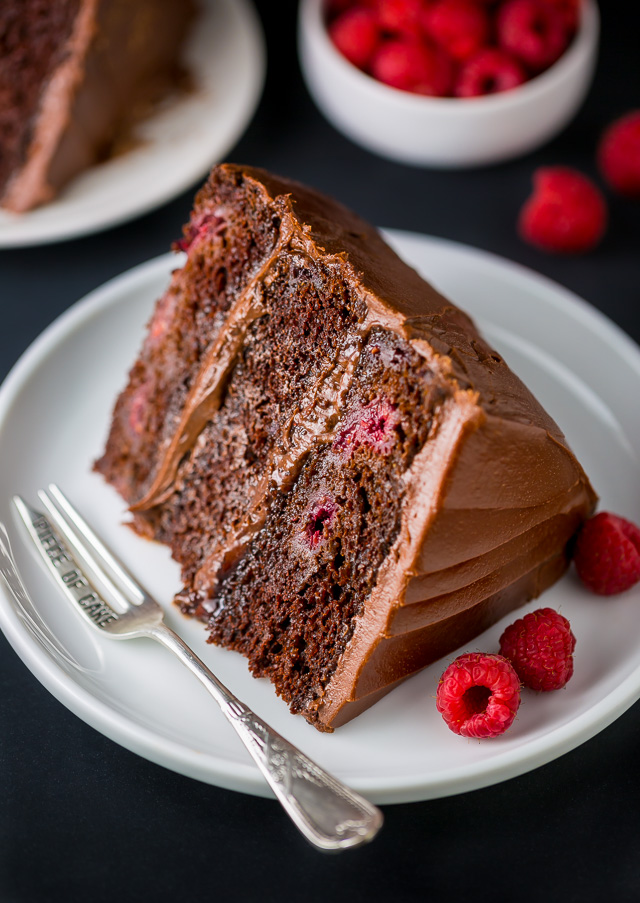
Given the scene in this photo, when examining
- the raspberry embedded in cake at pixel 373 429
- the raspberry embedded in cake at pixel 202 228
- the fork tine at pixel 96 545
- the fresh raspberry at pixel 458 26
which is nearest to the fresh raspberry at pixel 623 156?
the fresh raspberry at pixel 458 26

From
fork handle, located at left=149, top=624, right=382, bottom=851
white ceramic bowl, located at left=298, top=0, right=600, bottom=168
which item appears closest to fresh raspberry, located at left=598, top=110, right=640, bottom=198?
white ceramic bowl, located at left=298, top=0, right=600, bottom=168

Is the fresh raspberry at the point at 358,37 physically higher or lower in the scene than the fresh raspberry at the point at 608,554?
higher

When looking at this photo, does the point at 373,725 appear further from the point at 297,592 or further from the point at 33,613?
the point at 33,613

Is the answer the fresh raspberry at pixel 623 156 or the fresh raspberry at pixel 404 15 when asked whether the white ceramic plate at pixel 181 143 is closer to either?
the fresh raspberry at pixel 404 15

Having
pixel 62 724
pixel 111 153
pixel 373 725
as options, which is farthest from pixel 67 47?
pixel 373 725

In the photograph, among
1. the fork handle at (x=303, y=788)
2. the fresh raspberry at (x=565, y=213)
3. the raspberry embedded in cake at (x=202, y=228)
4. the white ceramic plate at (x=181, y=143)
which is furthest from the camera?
the fresh raspberry at (x=565, y=213)

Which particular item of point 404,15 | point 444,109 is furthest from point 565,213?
point 404,15

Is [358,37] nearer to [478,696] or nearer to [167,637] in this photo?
[167,637]
